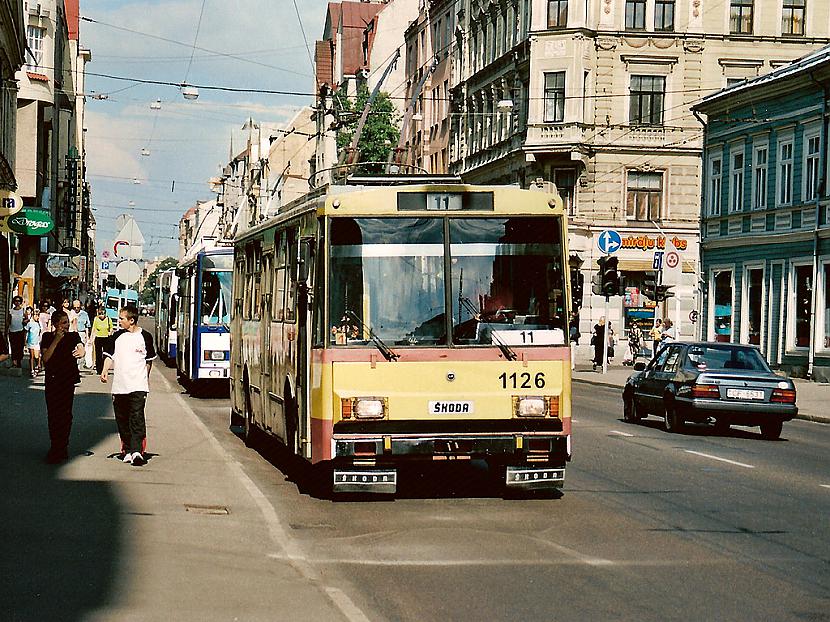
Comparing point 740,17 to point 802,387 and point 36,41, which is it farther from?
point 36,41

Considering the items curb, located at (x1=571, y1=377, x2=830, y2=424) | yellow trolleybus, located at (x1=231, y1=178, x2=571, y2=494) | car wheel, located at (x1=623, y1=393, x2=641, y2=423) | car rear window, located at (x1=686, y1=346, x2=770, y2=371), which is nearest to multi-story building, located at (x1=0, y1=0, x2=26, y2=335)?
curb, located at (x1=571, y1=377, x2=830, y2=424)

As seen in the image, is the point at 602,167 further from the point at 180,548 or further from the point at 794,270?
the point at 180,548

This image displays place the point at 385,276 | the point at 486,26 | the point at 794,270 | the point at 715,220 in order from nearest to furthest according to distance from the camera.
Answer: the point at 385,276 < the point at 794,270 < the point at 715,220 < the point at 486,26

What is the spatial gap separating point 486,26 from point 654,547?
60571 millimetres

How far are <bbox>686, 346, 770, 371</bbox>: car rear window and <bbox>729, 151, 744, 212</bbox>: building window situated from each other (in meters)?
24.3

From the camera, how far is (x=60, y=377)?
613 inches

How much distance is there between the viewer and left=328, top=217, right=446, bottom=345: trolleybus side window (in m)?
12.9

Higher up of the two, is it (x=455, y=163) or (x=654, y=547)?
(x=455, y=163)

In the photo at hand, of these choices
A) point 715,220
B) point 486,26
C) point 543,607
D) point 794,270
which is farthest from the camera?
point 486,26

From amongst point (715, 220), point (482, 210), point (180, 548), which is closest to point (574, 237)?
point (715, 220)

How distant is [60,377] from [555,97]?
153ft

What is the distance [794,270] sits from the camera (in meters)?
42.4

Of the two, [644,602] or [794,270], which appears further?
[794,270]

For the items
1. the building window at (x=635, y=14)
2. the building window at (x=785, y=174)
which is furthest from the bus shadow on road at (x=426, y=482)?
the building window at (x=635, y=14)
